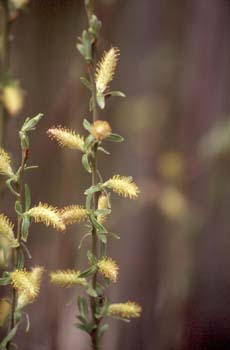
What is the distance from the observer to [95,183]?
1.51 feet

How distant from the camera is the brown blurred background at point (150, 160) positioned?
2.14 feet

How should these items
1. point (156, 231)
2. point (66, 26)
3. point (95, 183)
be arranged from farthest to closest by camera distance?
1. point (156, 231)
2. point (66, 26)
3. point (95, 183)

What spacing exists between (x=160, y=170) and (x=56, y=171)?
0.52 feet

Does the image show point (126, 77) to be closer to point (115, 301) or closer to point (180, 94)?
point (180, 94)

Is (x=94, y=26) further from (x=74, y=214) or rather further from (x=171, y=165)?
(x=171, y=165)

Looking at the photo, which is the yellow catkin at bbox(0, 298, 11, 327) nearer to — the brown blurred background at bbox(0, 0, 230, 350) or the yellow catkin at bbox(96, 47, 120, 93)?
the brown blurred background at bbox(0, 0, 230, 350)

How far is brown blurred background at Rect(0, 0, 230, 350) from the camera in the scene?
0.65 meters

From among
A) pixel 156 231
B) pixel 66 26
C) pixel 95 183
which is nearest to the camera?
pixel 95 183

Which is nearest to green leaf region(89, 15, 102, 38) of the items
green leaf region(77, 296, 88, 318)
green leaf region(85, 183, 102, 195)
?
green leaf region(85, 183, 102, 195)

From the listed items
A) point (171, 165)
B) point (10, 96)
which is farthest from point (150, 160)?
point (10, 96)

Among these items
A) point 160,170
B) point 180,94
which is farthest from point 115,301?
point 180,94

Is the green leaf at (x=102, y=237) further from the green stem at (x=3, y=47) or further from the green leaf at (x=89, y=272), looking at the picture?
the green stem at (x=3, y=47)

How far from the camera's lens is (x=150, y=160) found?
73 centimetres

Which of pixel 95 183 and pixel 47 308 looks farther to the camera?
pixel 47 308
